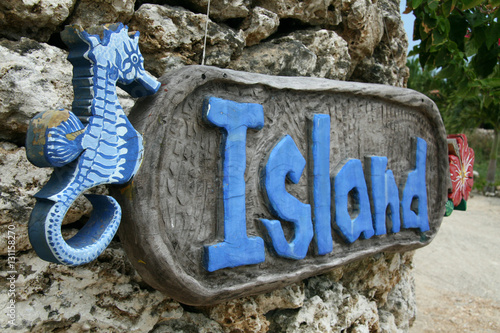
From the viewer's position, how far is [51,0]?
49.2 inches

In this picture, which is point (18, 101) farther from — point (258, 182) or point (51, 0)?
point (258, 182)

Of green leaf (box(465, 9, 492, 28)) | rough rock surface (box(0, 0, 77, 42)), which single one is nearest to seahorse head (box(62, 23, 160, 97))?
rough rock surface (box(0, 0, 77, 42))

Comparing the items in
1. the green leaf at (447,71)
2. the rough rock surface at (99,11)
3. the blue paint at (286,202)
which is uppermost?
the green leaf at (447,71)

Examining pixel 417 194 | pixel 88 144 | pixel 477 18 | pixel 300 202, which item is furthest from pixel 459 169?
pixel 88 144

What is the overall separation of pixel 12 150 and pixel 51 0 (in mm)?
449

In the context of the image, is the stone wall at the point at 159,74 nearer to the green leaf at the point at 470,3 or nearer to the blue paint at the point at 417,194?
the blue paint at the point at 417,194

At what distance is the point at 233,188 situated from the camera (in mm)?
1305

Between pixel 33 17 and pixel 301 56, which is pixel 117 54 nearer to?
pixel 33 17

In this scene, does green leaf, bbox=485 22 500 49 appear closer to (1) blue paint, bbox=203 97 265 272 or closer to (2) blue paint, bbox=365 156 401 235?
(2) blue paint, bbox=365 156 401 235

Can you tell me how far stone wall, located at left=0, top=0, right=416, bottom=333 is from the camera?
1171 mm

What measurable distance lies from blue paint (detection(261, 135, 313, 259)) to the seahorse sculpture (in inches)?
18.5

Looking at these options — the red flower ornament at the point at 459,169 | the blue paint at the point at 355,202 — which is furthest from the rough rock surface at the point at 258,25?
the red flower ornament at the point at 459,169

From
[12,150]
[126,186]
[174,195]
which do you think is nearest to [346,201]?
[174,195]

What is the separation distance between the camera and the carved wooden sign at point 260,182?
1.17 meters
